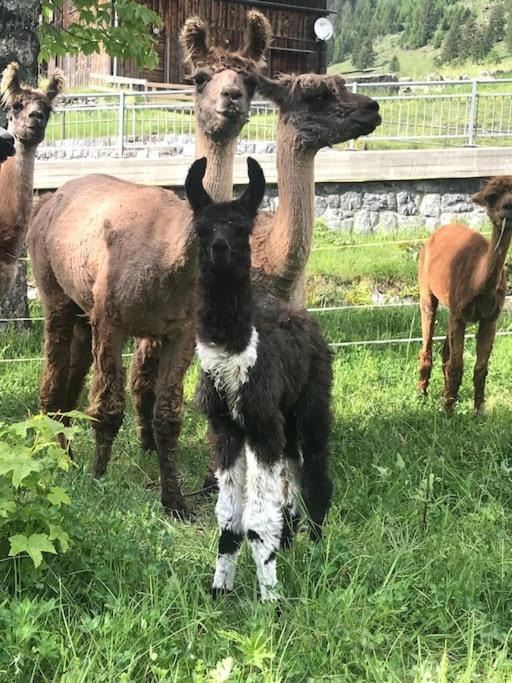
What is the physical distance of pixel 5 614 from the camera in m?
3.19

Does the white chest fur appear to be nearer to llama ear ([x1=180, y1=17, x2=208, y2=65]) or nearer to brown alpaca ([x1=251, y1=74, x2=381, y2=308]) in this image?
brown alpaca ([x1=251, y1=74, x2=381, y2=308])

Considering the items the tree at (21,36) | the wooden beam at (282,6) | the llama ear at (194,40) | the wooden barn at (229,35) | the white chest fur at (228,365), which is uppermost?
the wooden beam at (282,6)

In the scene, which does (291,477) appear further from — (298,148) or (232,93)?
(232,93)

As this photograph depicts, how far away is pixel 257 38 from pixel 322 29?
20.5 meters

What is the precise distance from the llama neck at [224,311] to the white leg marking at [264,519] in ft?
1.69

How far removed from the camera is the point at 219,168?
16.6 ft

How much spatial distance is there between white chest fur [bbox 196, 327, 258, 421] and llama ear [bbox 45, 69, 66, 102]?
12.4ft

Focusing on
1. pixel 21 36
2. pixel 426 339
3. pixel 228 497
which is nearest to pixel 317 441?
pixel 228 497

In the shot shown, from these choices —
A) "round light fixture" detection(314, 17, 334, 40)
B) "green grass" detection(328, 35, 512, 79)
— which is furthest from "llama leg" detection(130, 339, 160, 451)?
"green grass" detection(328, 35, 512, 79)

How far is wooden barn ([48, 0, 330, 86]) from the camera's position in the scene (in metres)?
24.0

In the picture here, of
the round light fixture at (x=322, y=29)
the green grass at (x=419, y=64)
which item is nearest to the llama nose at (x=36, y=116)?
the round light fixture at (x=322, y=29)

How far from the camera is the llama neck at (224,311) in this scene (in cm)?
354

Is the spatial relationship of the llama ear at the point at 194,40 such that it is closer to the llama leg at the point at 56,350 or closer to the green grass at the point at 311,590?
the llama leg at the point at 56,350

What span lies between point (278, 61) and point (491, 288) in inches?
794
